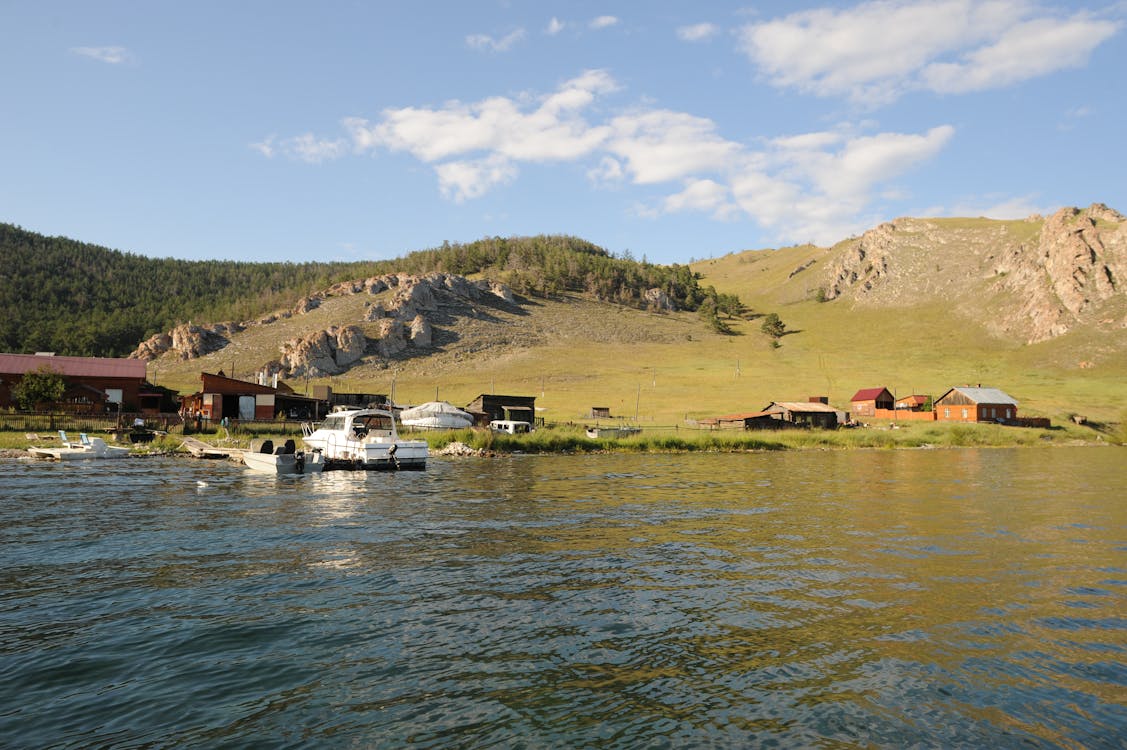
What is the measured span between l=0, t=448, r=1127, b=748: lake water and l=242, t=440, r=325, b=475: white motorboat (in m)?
11.1

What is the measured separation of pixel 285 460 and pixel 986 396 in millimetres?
94040

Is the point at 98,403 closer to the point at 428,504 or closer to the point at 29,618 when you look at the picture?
the point at 428,504

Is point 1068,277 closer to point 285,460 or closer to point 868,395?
point 868,395

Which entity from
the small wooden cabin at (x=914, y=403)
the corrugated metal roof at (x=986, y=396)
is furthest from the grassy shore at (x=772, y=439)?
the small wooden cabin at (x=914, y=403)

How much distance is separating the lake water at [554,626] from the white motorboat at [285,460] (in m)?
11.1

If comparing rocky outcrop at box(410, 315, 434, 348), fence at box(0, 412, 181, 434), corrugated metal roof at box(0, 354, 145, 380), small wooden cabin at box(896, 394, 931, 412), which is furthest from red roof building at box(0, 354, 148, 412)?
small wooden cabin at box(896, 394, 931, 412)

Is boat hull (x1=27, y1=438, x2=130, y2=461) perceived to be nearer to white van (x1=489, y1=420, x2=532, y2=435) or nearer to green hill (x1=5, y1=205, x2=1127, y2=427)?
white van (x1=489, y1=420, x2=532, y2=435)

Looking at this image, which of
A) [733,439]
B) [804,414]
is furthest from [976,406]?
[733,439]

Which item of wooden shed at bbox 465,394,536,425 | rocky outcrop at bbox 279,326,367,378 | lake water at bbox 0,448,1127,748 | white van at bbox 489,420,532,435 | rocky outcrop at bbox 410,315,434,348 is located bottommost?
lake water at bbox 0,448,1127,748

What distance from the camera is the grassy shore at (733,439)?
5522cm

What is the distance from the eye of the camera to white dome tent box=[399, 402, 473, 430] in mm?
71625

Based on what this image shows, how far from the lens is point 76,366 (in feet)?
260

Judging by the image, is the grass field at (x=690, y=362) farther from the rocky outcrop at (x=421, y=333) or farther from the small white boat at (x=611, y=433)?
the small white boat at (x=611, y=433)

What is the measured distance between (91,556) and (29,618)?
5.36 metres
